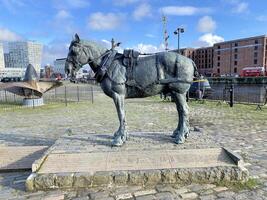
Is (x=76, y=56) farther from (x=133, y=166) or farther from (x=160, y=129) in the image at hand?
(x=160, y=129)

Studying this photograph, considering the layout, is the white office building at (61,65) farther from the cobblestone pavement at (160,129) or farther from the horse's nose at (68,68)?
the cobblestone pavement at (160,129)

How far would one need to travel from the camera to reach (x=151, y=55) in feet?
17.3

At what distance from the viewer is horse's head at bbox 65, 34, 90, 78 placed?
5039 mm

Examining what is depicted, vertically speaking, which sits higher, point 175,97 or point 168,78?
point 168,78

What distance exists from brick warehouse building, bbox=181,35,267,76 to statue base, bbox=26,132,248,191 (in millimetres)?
86038

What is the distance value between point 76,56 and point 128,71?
1138 millimetres

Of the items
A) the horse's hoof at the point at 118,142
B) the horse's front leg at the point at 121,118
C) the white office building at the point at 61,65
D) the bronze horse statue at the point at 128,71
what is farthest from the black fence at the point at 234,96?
the horse's hoof at the point at 118,142

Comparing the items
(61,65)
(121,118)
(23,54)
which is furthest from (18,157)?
(23,54)

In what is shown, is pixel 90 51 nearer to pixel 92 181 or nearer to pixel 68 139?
pixel 68 139

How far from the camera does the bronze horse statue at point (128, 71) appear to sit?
510cm

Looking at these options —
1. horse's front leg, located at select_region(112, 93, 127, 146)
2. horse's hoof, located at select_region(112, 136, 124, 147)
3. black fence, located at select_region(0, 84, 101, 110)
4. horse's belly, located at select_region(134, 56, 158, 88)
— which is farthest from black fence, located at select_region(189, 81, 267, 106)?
horse's hoof, located at select_region(112, 136, 124, 147)

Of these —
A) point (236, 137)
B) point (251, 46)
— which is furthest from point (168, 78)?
point (251, 46)

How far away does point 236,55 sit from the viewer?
87.1 meters

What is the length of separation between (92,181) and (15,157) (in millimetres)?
2350
